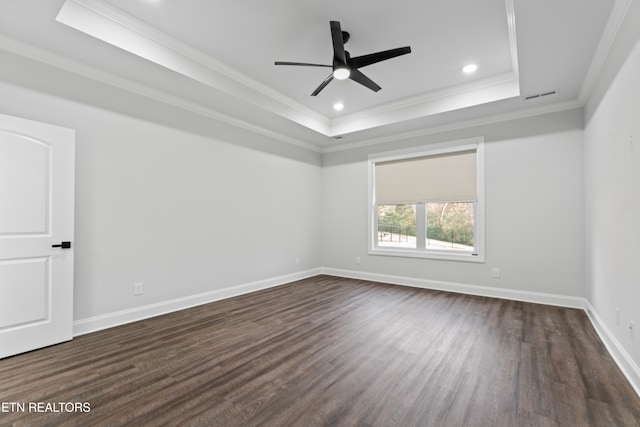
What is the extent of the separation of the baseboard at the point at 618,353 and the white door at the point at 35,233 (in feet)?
15.3

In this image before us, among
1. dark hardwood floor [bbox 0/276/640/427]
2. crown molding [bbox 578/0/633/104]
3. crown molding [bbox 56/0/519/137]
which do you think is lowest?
dark hardwood floor [bbox 0/276/640/427]

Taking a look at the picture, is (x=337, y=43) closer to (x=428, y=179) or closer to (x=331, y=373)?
(x=331, y=373)

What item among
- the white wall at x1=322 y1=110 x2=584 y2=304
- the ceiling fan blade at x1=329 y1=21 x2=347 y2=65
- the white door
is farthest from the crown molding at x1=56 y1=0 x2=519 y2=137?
the ceiling fan blade at x1=329 y1=21 x2=347 y2=65

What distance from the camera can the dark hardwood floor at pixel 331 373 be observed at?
1.78 metres

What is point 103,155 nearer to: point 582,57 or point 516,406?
point 516,406

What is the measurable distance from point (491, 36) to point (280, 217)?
12.9 feet

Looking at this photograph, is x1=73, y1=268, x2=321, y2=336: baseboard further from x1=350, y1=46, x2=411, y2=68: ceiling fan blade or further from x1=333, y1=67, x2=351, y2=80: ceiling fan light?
x1=350, y1=46, x2=411, y2=68: ceiling fan blade

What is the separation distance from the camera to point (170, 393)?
1.99 m

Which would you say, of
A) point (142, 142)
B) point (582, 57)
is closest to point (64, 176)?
point (142, 142)

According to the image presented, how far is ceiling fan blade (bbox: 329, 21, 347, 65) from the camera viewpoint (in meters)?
2.52

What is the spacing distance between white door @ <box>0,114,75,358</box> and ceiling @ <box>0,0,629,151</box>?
0.84 m

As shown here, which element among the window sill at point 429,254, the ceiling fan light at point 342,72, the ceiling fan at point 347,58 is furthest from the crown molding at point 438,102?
the window sill at point 429,254

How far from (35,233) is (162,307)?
1523 mm

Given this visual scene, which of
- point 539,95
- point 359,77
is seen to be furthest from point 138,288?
point 539,95
